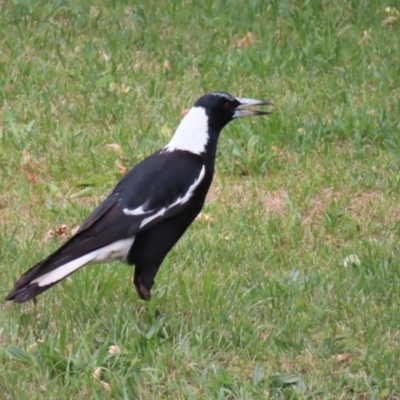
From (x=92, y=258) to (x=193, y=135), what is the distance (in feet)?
2.73

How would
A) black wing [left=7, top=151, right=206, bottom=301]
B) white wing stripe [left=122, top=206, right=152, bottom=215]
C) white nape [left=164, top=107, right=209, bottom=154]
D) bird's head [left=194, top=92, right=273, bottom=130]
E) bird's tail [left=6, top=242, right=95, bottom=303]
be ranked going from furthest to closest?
1. bird's head [left=194, top=92, right=273, bottom=130]
2. white nape [left=164, top=107, right=209, bottom=154]
3. white wing stripe [left=122, top=206, right=152, bottom=215]
4. black wing [left=7, top=151, right=206, bottom=301]
5. bird's tail [left=6, top=242, right=95, bottom=303]

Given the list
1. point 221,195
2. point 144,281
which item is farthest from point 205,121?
point 221,195

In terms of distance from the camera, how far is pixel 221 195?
19.2 feet

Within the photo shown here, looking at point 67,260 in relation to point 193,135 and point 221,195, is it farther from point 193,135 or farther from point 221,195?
point 221,195

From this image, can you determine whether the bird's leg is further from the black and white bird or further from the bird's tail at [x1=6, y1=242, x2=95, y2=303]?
the bird's tail at [x1=6, y1=242, x2=95, y2=303]

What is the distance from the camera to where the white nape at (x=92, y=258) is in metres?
4.12

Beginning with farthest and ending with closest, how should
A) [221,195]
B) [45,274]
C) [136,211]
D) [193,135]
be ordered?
1. [221,195]
2. [193,135]
3. [136,211]
4. [45,274]

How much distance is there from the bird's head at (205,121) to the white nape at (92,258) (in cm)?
56

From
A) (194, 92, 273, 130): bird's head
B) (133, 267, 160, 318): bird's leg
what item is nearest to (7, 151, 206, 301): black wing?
(133, 267, 160, 318): bird's leg

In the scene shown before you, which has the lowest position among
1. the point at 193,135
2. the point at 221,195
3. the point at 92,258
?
the point at 221,195

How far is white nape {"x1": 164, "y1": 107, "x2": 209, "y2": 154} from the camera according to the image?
4.73 m

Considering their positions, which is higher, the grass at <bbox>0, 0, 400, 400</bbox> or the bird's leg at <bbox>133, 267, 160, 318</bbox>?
the bird's leg at <bbox>133, 267, 160, 318</bbox>

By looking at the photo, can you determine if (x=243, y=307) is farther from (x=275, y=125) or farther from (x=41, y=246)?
(x=275, y=125)

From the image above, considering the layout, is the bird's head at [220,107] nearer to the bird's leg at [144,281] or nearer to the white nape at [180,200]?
the white nape at [180,200]
